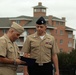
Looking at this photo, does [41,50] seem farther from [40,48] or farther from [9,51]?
[9,51]

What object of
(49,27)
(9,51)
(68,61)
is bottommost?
(68,61)

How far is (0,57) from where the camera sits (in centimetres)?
595

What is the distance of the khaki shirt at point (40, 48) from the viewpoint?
7.23 meters

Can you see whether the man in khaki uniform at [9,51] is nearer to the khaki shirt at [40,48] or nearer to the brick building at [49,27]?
the khaki shirt at [40,48]

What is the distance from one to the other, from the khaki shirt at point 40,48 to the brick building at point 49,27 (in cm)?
7557

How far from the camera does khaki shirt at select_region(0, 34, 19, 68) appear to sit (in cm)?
595

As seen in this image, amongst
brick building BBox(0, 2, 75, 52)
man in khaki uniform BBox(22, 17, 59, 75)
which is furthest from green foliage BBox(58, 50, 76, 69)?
man in khaki uniform BBox(22, 17, 59, 75)

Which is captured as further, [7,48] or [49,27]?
[49,27]

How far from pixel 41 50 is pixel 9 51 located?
1.27 metres

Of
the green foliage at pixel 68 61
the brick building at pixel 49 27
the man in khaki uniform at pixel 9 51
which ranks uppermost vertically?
the brick building at pixel 49 27

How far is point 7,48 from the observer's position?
6.03 metres

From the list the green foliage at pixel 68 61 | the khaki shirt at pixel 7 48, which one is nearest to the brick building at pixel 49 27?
the green foliage at pixel 68 61

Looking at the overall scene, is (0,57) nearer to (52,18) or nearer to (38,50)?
(38,50)

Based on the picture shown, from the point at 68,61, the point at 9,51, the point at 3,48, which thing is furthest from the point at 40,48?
the point at 68,61
